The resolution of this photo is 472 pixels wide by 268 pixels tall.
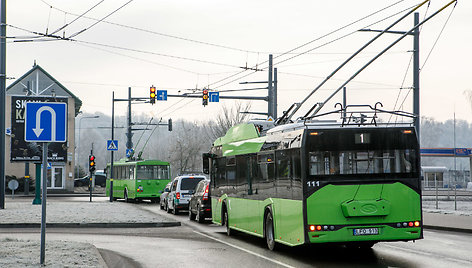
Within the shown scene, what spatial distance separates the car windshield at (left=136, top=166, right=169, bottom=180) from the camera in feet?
142

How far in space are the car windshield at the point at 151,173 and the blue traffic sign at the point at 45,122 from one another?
105 ft

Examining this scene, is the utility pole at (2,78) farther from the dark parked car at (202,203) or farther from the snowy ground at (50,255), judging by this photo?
the snowy ground at (50,255)

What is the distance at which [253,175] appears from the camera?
54.6 ft

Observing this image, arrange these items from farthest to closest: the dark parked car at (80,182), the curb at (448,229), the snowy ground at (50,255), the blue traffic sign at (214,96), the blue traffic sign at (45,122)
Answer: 1. the dark parked car at (80,182)
2. the blue traffic sign at (214,96)
3. the curb at (448,229)
4. the snowy ground at (50,255)
5. the blue traffic sign at (45,122)

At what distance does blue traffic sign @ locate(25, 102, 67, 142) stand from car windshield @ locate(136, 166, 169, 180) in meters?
32.0

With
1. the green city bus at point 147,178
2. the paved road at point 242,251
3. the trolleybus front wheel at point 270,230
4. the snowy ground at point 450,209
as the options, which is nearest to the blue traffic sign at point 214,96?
the green city bus at point 147,178

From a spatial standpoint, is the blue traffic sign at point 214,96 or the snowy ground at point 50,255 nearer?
the snowy ground at point 50,255

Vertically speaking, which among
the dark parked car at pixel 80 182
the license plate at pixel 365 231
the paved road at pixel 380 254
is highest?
the license plate at pixel 365 231

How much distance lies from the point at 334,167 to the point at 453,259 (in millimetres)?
2803

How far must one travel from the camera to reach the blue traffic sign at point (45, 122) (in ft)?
36.7

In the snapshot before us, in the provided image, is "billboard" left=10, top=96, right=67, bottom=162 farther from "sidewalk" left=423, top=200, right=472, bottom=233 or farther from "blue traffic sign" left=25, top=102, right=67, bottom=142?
"blue traffic sign" left=25, top=102, right=67, bottom=142

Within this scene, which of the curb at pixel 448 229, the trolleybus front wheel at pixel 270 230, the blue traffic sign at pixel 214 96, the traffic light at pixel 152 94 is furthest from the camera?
the traffic light at pixel 152 94

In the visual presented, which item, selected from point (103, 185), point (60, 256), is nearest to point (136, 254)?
point (60, 256)

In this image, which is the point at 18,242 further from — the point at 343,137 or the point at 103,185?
the point at 103,185
